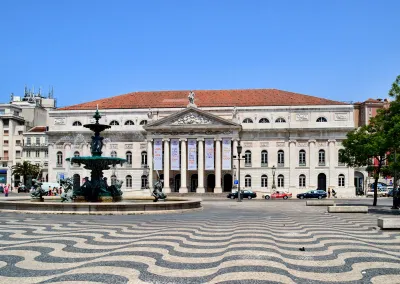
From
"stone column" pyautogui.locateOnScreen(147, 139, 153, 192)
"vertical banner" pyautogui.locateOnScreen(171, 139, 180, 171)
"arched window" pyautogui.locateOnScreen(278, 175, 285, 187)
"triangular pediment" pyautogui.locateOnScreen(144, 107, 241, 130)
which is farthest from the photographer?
"arched window" pyautogui.locateOnScreen(278, 175, 285, 187)

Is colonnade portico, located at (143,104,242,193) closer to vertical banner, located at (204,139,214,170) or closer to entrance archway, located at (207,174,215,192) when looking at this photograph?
vertical banner, located at (204,139,214,170)

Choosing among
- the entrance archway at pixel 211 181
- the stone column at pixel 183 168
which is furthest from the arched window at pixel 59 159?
the entrance archway at pixel 211 181

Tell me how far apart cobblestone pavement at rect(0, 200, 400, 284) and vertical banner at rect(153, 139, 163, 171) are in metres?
47.9

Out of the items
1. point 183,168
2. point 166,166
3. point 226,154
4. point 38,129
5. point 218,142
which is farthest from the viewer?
point 38,129

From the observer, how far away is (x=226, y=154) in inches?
2405

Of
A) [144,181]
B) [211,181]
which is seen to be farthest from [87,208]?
[144,181]

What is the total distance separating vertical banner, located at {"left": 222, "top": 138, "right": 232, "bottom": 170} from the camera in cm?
6097

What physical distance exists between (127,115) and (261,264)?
58351mm

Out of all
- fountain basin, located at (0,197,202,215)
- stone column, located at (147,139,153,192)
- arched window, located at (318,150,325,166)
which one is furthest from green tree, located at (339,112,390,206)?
stone column, located at (147,139,153,192)

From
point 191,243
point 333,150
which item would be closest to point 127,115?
point 333,150

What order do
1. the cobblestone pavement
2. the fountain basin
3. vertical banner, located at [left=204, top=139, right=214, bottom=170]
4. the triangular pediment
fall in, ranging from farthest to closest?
1. vertical banner, located at [left=204, top=139, right=214, bottom=170]
2. the triangular pediment
3. the fountain basin
4. the cobblestone pavement

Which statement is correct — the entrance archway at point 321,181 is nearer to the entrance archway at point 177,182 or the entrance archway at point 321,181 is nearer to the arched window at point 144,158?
the entrance archway at point 177,182

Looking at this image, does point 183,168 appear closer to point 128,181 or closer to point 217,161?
point 217,161

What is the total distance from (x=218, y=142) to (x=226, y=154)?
71.7 inches
